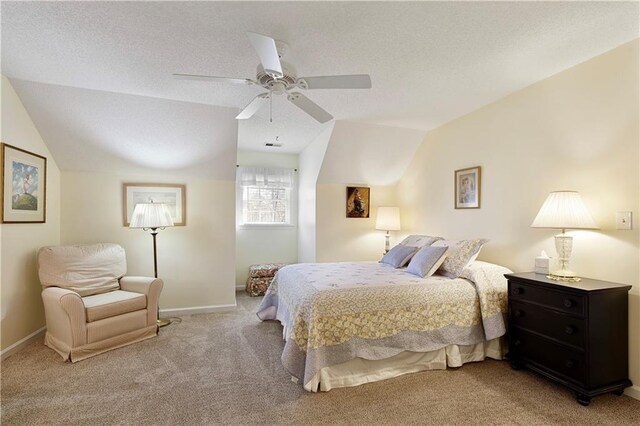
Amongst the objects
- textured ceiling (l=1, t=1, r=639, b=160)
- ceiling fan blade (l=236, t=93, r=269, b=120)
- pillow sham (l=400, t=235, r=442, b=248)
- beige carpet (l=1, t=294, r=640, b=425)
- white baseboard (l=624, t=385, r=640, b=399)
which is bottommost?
beige carpet (l=1, t=294, r=640, b=425)

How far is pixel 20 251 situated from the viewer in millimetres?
2887

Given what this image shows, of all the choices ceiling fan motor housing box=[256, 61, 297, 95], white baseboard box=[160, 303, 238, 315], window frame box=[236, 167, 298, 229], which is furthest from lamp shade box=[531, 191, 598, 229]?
window frame box=[236, 167, 298, 229]

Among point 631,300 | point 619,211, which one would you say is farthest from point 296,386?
point 619,211

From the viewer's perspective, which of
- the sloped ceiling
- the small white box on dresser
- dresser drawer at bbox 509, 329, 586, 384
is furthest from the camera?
the sloped ceiling

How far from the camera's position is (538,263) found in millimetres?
2604

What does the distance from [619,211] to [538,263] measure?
2.21 ft

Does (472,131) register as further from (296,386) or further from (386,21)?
(296,386)

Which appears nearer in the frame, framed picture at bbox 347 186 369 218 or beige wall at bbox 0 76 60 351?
beige wall at bbox 0 76 60 351

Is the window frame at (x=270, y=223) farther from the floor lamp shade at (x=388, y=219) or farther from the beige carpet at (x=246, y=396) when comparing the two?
the beige carpet at (x=246, y=396)

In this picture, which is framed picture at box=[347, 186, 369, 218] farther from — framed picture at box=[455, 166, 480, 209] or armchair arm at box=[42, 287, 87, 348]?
armchair arm at box=[42, 287, 87, 348]

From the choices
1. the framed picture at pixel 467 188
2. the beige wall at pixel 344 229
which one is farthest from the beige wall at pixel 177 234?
the framed picture at pixel 467 188

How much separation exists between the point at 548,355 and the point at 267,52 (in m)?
2.92

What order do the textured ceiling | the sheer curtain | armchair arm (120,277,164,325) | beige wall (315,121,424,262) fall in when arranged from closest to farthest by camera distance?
the textured ceiling → armchair arm (120,277,164,325) → beige wall (315,121,424,262) → the sheer curtain

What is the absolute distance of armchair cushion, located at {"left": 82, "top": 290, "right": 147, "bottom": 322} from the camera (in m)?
2.71
